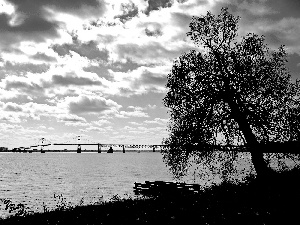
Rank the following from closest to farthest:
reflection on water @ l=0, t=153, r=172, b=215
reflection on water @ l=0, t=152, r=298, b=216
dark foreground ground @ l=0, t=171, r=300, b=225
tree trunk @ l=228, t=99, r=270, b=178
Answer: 1. dark foreground ground @ l=0, t=171, r=300, b=225
2. tree trunk @ l=228, t=99, r=270, b=178
3. reflection on water @ l=0, t=152, r=298, b=216
4. reflection on water @ l=0, t=153, r=172, b=215

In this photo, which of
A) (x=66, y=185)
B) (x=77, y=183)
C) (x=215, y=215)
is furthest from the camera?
(x=77, y=183)

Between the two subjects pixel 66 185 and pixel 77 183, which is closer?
pixel 66 185

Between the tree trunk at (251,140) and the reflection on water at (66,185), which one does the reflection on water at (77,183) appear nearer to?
the reflection on water at (66,185)

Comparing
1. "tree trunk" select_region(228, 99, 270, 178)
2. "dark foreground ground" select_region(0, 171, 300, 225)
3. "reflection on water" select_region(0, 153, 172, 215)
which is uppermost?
"tree trunk" select_region(228, 99, 270, 178)

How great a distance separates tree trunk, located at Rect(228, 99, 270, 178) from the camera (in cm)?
2108

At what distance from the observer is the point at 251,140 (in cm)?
2255

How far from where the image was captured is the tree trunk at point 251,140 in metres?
21.1

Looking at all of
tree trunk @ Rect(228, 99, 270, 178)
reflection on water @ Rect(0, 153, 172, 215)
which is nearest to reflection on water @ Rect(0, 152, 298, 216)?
reflection on water @ Rect(0, 153, 172, 215)

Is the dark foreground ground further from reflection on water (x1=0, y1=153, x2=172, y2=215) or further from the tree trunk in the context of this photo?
reflection on water (x1=0, y1=153, x2=172, y2=215)

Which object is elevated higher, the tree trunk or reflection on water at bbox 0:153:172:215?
the tree trunk

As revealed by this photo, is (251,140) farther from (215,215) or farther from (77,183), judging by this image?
(77,183)

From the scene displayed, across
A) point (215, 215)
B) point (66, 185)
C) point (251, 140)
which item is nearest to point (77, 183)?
point (66, 185)

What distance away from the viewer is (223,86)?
79.2ft

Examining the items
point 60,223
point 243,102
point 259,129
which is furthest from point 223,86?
point 60,223
